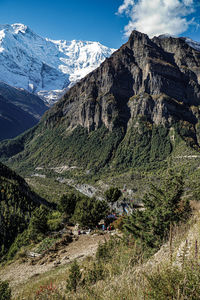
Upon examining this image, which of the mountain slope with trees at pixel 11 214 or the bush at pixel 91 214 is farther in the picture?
the mountain slope with trees at pixel 11 214

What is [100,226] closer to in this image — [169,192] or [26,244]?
[26,244]

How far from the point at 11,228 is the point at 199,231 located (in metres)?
41.4

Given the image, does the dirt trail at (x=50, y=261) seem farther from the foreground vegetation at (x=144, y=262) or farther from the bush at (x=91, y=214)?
the bush at (x=91, y=214)

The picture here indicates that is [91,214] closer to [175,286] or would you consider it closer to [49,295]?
[49,295]

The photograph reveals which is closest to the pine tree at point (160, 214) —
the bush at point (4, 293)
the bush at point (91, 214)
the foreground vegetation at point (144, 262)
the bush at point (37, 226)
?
the foreground vegetation at point (144, 262)

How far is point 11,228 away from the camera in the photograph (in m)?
38.0

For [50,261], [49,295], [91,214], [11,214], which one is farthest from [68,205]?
[49,295]

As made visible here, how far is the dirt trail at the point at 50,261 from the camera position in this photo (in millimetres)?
18406

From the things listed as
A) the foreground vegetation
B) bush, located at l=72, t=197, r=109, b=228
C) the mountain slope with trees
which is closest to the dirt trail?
the foreground vegetation

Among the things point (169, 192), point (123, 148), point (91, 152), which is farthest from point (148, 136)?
point (169, 192)

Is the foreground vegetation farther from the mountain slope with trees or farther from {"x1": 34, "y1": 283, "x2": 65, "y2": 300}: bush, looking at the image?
the mountain slope with trees

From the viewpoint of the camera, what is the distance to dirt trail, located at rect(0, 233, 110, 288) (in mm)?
18406

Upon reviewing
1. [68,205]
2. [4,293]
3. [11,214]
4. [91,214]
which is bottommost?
[11,214]

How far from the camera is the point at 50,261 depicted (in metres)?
20.4
